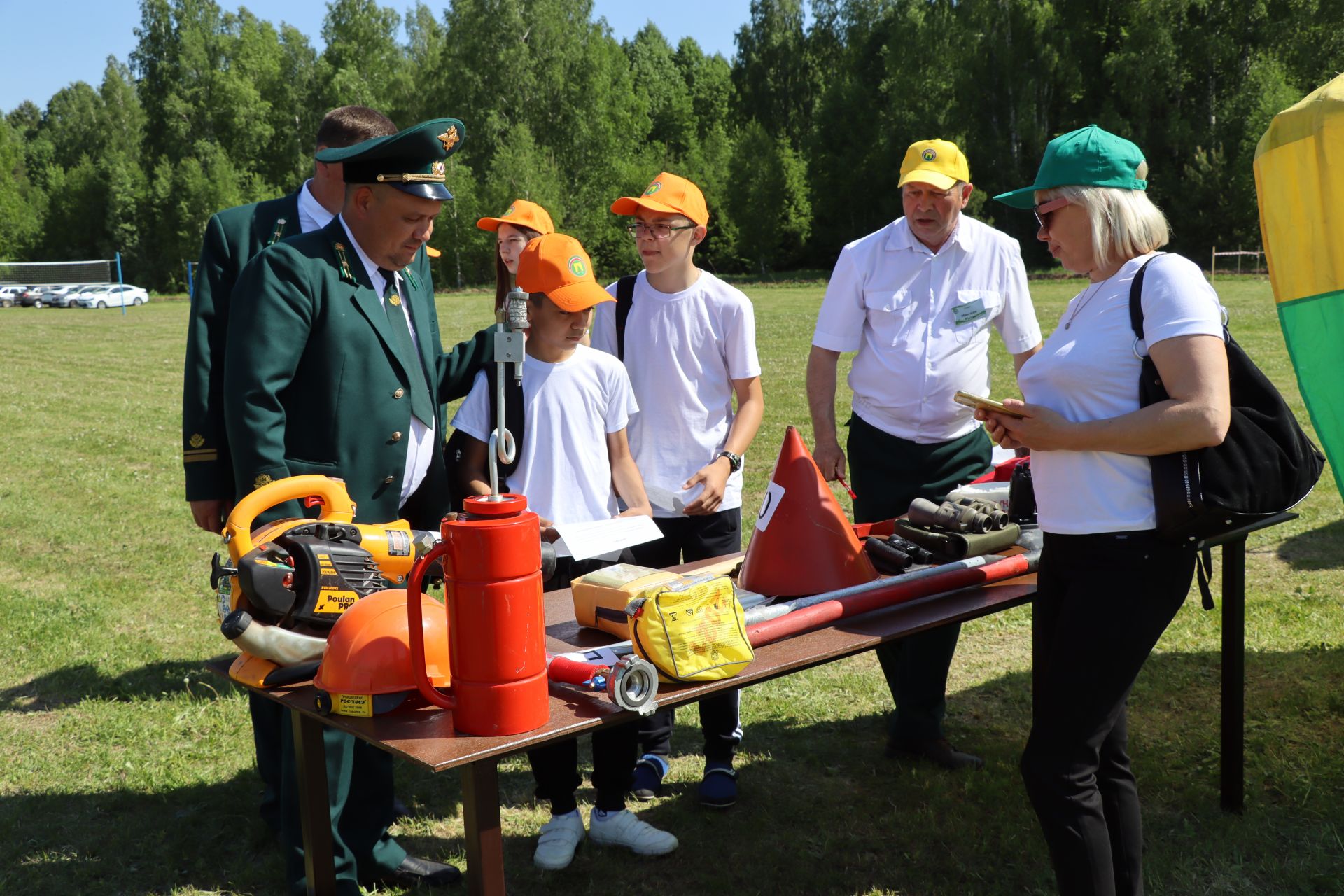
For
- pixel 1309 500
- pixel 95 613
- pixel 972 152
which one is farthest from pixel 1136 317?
pixel 972 152

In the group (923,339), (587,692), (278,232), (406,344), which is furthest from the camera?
(923,339)

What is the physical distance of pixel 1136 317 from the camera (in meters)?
2.51

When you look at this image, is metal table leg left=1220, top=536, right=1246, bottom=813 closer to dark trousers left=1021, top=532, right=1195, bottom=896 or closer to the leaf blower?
dark trousers left=1021, top=532, right=1195, bottom=896

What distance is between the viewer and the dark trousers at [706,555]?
13.3 feet

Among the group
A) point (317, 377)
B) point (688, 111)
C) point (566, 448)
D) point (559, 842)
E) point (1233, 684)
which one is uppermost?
point (688, 111)

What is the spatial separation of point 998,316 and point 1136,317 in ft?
5.72

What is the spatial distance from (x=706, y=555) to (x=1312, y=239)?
2169 millimetres

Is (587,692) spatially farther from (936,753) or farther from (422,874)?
(936,753)

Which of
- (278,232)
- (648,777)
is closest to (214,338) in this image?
(278,232)

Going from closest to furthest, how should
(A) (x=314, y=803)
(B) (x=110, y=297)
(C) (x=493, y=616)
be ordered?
(C) (x=493, y=616)
(A) (x=314, y=803)
(B) (x=110, y=297)

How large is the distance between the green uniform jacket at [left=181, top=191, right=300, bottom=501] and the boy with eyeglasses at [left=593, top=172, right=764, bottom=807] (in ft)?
3.90

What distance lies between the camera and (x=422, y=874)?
3457mm

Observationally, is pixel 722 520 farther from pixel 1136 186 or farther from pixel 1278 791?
pixel 1278 791

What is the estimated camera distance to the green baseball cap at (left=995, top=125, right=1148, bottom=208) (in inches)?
101
